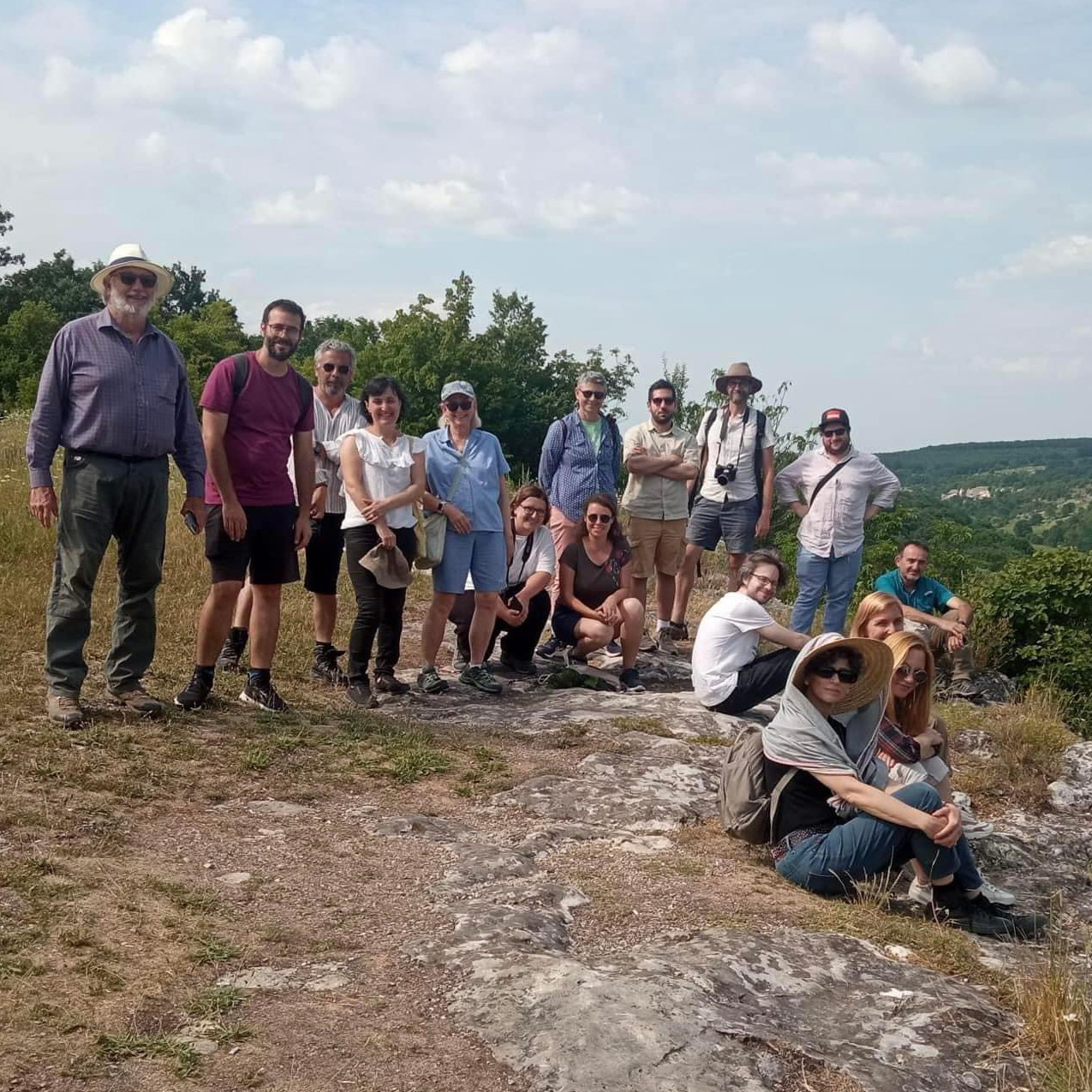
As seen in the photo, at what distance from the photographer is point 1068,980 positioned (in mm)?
3271

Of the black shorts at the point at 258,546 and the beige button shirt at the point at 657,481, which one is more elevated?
the beige button shirt at the point at 657,481

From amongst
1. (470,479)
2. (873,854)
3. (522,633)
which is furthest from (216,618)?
(873,854)

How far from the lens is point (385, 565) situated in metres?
6.17

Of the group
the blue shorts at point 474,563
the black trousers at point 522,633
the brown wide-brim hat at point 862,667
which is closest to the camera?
the brown wide-brim hat at point 862,667

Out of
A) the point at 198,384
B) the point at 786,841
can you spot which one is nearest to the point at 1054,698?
the point at 786,841

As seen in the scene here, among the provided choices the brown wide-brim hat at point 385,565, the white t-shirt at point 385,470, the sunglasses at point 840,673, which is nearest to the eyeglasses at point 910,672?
the sunglasses at point 840,673

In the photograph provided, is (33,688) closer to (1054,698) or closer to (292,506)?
(292,506)

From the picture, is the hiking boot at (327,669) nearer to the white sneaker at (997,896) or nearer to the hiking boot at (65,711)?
the hiking boot at (65,711)

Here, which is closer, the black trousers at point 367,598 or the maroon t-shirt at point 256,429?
the maroon t-shirt at point 256,429

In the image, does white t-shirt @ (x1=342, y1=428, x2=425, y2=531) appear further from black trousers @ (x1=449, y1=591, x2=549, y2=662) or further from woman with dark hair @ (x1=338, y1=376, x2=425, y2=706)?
black trousers @ (x1=449, y1=591, x2=549, y2=662)

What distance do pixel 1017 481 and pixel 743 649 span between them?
100400mm

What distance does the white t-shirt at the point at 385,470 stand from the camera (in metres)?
6.25

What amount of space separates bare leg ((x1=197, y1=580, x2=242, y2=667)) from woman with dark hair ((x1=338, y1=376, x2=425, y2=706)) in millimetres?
782

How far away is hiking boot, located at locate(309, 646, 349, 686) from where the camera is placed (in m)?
6.78
